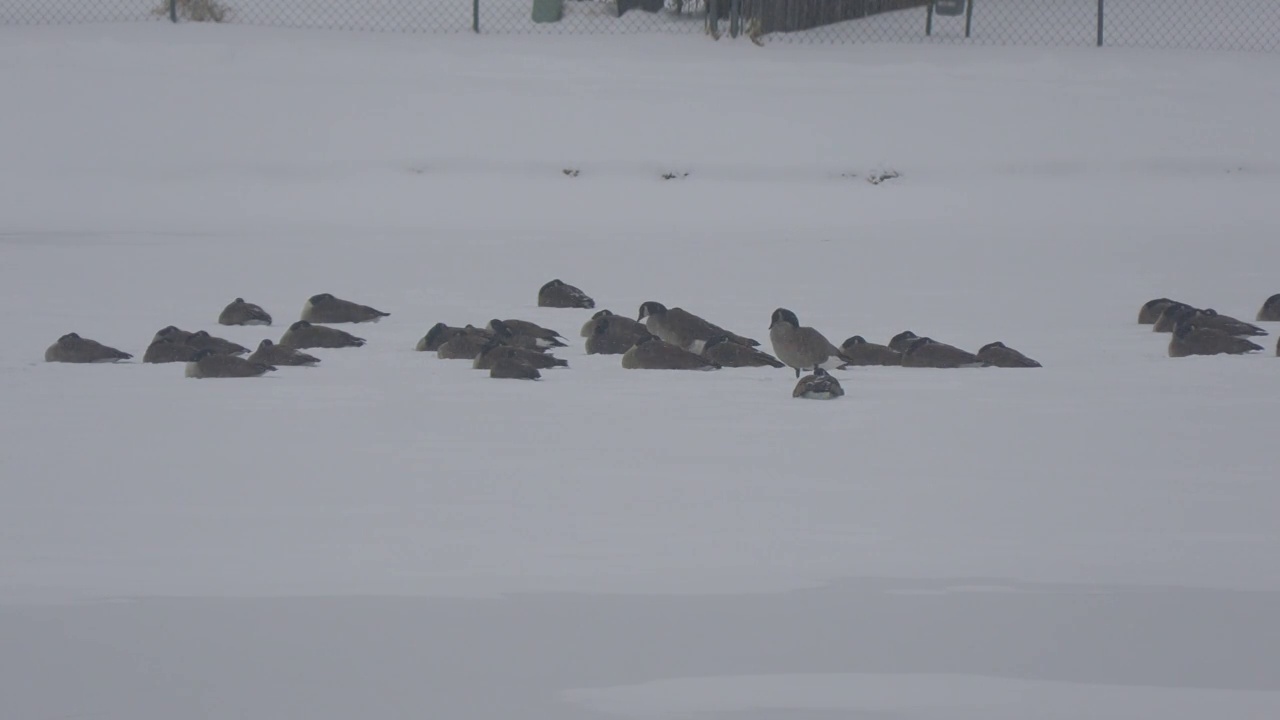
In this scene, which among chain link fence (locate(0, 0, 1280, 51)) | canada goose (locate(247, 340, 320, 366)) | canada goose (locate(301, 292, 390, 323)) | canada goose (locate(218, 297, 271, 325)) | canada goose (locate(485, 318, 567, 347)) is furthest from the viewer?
chain link fence (locate(0, 0, 1280, 51))

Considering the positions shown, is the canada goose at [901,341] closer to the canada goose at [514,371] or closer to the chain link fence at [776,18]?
the canada goose at [514,371]

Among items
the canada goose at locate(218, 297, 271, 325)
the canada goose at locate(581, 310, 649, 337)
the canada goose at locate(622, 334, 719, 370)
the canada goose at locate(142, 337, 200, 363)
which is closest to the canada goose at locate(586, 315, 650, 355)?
the canada goose at locate(581, 310, 649, 337)

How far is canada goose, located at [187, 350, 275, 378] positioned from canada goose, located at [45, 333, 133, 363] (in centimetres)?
66

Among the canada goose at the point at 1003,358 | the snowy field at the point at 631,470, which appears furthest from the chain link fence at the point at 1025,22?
the canada goose at the point at 1003,358

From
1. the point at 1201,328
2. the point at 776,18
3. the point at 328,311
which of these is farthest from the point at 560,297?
the point at 776,18

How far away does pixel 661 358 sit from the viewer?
934 cm

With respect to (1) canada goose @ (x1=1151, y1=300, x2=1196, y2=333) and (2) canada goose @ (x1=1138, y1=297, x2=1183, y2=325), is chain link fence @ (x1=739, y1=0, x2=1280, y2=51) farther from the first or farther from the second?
(1) canada goose @ (x1=1151, y1=300, x2=1196, y2=333)

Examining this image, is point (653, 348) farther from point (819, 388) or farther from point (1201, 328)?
point (1201, 328)

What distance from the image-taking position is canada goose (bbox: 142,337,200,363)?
9477 millimetres

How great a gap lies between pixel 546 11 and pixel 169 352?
17774 millimetres


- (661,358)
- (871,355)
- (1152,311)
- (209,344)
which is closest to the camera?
(661,358)

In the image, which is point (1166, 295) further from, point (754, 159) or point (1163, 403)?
point (754, 159)

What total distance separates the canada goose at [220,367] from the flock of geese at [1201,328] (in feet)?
17.5

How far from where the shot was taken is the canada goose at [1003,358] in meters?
9.33
